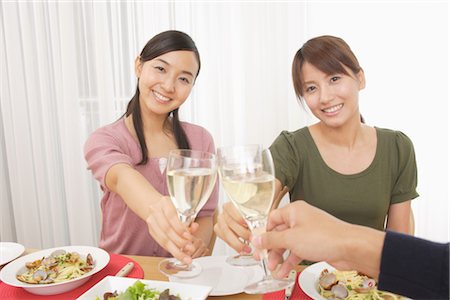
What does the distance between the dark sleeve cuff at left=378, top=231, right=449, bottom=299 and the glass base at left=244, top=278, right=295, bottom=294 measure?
0.64 ft

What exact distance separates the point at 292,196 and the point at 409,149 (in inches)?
21.3

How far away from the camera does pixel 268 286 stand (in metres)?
0.86

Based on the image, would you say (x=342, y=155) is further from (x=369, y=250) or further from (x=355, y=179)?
(x=369, y=250)

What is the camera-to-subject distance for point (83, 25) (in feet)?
10.4

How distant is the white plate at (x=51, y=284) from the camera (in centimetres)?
112

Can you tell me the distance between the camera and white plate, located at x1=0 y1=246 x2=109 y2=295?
1117 mm

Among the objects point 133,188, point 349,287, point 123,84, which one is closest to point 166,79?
point 133,188

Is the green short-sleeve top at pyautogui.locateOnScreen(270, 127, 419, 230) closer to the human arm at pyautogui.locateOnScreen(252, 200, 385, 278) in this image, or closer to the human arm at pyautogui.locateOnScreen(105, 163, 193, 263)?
the human arm at pyautogui.locateOnScreen(105, 163, 193, 263)

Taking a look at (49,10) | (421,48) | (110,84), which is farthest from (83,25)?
(421,48)

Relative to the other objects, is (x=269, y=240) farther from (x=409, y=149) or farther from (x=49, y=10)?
(x=49, y=10)

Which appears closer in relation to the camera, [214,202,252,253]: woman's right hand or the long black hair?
Answer: [214,202,252,253]: woman's right hand

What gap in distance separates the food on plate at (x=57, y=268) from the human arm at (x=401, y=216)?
1.27m

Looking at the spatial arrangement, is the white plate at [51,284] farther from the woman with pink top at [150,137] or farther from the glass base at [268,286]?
the glass base at [268,286]

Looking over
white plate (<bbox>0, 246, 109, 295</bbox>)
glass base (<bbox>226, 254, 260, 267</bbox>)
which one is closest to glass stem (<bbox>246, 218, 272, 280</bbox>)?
glass base (<bbox>226, 254, 260, 267</bbox>)
